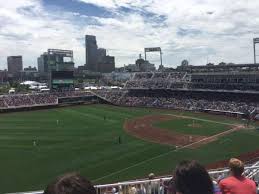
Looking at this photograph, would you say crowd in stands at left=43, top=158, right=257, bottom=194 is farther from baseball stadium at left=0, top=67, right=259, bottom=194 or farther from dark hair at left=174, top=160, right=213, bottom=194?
baseball stadium at left=0, top=67, right=259, bottom=194

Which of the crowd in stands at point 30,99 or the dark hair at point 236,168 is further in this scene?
the crowd in stands at point 30,99

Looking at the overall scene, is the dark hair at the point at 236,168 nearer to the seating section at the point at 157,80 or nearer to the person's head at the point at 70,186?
the person's head at the point at 70,186

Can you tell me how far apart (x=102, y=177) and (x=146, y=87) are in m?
69.1

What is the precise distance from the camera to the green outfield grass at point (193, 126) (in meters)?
53.3

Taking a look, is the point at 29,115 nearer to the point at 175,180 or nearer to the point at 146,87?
the point at 146,87

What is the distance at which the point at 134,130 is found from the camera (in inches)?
2148

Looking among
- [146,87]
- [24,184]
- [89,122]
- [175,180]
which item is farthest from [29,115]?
[175,180]

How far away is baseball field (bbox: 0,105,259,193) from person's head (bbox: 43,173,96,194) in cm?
2743

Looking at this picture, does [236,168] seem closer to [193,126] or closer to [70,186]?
[70,186]

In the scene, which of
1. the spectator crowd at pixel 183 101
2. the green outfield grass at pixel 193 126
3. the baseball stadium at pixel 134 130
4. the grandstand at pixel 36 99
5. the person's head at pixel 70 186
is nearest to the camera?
the person's head at pixel 70 186

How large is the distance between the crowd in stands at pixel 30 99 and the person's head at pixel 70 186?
81.0 meters

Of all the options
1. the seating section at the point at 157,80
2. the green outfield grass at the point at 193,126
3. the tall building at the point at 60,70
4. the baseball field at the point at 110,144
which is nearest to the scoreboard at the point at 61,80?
the tall building at the point at 60,70

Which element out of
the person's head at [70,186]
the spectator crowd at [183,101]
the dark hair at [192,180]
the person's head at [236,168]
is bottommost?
the spectator crowd at [183,101]

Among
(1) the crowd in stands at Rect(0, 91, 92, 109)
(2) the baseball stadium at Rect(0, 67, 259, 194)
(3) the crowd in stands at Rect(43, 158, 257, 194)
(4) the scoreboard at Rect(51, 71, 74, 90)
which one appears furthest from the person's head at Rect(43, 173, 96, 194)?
(4) the scoreboard at Rect(51, 71, 74, 90)
